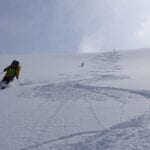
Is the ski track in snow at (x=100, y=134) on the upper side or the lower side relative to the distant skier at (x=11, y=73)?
lower

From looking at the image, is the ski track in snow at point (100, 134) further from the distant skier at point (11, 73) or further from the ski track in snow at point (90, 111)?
the distant skier at point (11, 73)

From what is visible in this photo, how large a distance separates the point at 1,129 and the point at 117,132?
2350 millimetres

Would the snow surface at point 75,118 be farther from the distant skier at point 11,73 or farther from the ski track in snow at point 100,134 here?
the distant skier at point 11,73

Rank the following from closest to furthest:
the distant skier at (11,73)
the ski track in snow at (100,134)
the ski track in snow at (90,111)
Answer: the ski track in snow at (100,134) < the ski track in snow at (90,111) < the distant skier at (11,73)

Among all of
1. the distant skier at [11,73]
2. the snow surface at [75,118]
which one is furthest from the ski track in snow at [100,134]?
the distant skier at [11,73]

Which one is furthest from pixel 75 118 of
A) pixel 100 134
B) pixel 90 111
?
pixel 100 134

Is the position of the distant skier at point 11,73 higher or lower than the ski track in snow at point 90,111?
higher

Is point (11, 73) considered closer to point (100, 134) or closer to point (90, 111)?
point (90, 111)

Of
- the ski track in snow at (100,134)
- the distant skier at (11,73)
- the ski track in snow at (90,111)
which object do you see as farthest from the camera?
the distant skier at (11,73)

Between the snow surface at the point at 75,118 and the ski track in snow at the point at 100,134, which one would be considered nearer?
the ski track in snow at the point at 100,134

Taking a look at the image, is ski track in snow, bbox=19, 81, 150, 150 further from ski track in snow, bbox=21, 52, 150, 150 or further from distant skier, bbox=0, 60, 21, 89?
distant skier, bbox=0, 60, 21, 89

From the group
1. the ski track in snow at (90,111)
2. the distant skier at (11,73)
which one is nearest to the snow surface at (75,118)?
the ski track in snow at (90,111)

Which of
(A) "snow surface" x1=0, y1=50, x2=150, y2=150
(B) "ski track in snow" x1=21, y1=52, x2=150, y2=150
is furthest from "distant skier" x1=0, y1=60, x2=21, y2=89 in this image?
(B) "ski track in snow" x1=21, y1=52, x2=150, y2=150

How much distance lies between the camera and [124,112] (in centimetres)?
966
